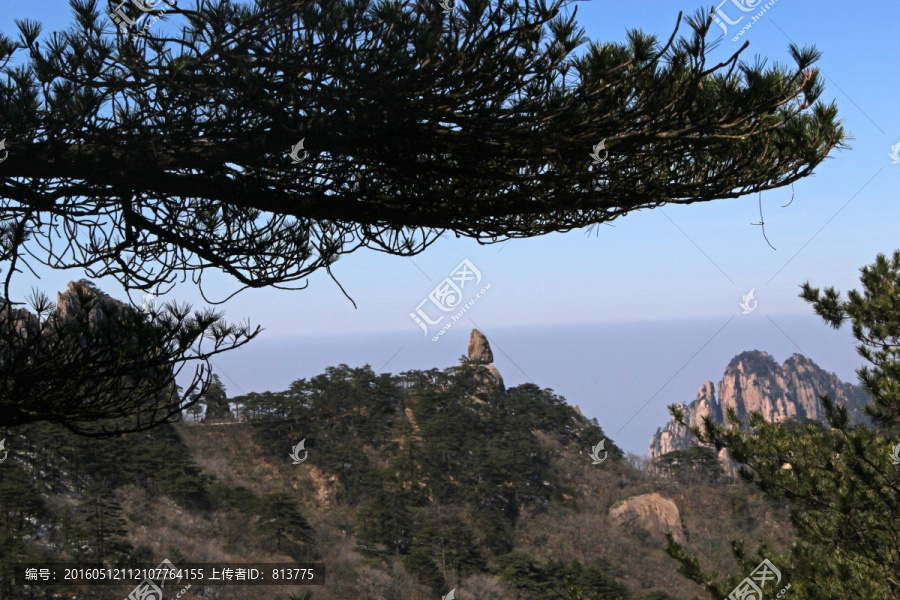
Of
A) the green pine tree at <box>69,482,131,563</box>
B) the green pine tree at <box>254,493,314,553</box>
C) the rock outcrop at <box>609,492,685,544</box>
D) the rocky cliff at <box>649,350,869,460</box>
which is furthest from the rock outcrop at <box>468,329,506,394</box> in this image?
the rocky cliff at <box>649,350,869,460</box>

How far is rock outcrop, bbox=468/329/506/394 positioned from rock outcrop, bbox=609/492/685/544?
849 cm

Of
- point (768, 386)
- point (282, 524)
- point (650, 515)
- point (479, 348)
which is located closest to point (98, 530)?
point (282, 524)

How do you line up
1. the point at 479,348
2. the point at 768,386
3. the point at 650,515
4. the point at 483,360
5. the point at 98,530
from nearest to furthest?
the point at 98,530 → the point at 650,515 → the point at 483,360 → the point at 479,348 → the point at 768,386

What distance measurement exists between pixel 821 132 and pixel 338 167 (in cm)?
305

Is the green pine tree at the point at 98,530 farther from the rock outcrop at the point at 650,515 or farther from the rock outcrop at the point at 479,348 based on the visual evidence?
the rock outcrop at the point at 479,348

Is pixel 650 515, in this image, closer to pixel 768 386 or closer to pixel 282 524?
pixel 282 524

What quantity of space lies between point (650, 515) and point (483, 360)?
38.0 feet

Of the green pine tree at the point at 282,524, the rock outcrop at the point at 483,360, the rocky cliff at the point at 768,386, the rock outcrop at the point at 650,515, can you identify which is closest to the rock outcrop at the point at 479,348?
the rock outcrop at the point at 483,360

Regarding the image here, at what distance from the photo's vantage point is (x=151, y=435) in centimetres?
2594

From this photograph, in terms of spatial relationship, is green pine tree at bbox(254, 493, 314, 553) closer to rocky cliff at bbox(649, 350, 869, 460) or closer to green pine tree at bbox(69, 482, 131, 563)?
green pine tree at bbox(69, 482, 131, 563)

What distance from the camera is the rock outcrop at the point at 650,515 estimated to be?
27188 mm

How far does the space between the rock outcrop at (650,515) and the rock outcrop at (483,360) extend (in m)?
8.49

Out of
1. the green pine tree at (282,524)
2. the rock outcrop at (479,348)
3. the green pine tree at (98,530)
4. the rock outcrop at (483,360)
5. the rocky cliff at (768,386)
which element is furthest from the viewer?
the rocky cliff at (768,386)

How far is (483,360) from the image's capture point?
35.8 meters
